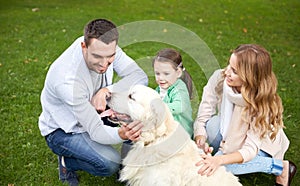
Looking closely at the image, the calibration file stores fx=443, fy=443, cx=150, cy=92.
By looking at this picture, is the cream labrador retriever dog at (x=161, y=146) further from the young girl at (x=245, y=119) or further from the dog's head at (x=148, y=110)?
the young girl at (x=245, y=119)

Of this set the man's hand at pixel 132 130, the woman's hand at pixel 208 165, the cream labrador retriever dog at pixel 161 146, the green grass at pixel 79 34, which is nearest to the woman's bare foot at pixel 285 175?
the green grass at pixel 79 34

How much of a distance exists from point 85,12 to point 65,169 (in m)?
7.77

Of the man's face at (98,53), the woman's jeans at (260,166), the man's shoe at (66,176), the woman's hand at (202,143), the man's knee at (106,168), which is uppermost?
the man's face at (98,53)

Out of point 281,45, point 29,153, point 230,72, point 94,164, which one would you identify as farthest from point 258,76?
point 281,45

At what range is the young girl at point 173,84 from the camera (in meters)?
3.85

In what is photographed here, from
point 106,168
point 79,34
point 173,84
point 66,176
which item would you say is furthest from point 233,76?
point 79,34

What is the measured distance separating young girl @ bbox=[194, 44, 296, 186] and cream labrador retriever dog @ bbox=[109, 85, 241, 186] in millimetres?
101

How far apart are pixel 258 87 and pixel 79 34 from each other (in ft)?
20.4

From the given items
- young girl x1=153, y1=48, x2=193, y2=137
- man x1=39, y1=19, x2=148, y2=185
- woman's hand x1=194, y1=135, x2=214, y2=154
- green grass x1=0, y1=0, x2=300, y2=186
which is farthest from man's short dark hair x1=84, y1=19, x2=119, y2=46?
woman's hand x1=194, y1=135, x2=214, y2=154

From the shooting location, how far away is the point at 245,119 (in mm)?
3918

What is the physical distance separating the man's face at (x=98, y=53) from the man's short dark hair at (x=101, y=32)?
32 mm

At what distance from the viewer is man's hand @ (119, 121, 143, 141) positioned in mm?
3353

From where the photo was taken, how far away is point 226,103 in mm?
4105

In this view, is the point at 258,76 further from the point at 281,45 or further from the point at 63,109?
the point at 281,45
